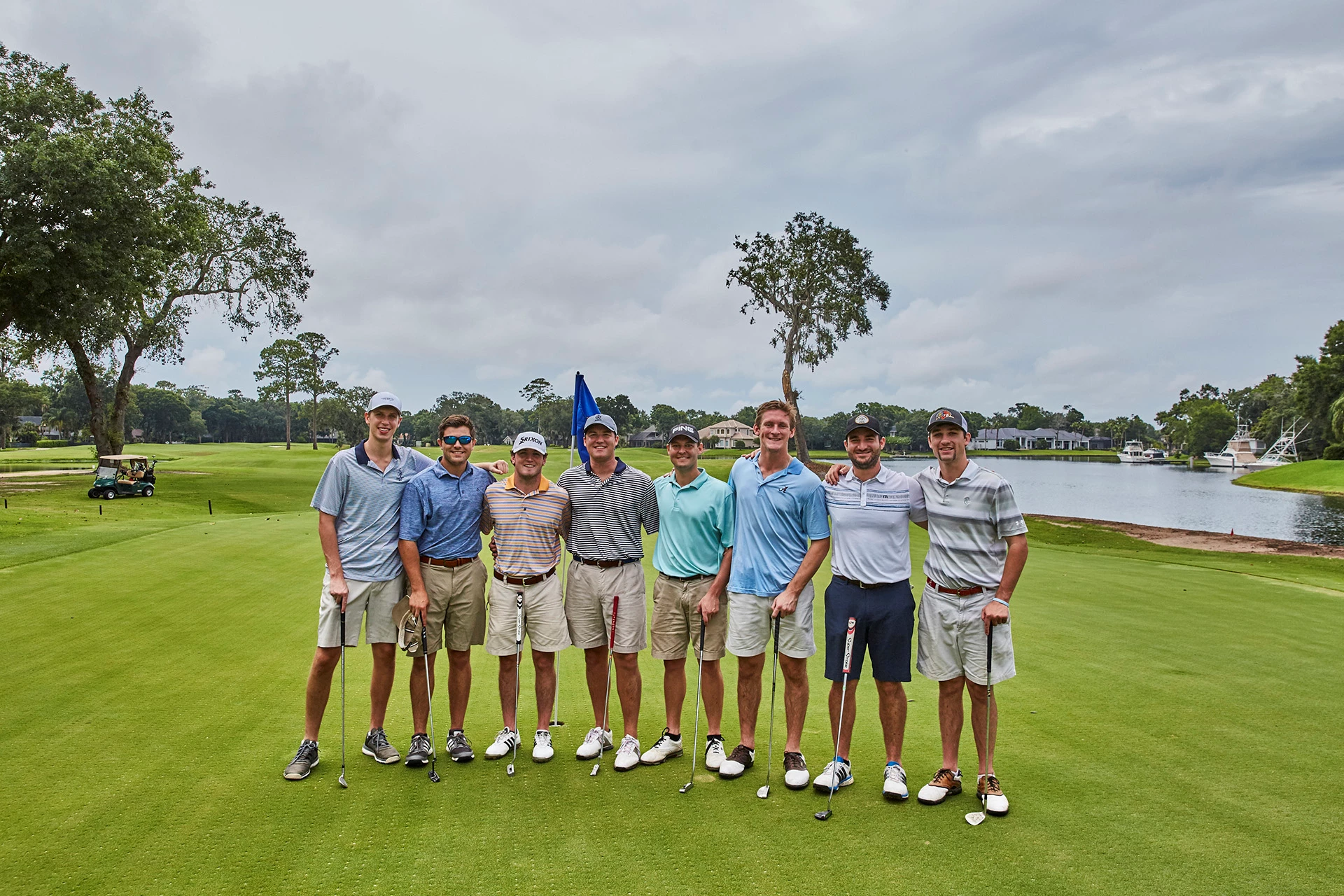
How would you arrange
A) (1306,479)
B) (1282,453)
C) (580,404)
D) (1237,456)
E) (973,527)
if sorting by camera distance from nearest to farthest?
(973,527) → (580,404) → (1306,479) → (1282,453) → (1237,456)

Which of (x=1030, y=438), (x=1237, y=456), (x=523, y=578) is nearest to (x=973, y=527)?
(x=523, y=578)

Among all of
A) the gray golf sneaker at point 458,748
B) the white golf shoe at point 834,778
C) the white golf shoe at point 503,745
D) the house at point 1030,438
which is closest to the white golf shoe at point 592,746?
the white golf shoe at point 503,745

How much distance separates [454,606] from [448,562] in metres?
0.28

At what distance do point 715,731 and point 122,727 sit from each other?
12.2 ft

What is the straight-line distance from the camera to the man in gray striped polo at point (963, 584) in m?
4.24

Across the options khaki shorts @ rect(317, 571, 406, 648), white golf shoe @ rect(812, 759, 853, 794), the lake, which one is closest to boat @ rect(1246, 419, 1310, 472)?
the lake

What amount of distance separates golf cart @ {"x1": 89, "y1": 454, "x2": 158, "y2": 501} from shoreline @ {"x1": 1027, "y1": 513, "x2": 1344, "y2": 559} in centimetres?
3191

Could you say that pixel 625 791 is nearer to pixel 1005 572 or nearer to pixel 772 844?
pixel 772 844

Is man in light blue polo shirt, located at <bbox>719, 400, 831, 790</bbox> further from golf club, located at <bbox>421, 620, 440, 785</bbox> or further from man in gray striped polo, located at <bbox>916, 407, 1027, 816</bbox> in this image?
golf club, located at <bbox>421, 620, 440, 785</bbox>

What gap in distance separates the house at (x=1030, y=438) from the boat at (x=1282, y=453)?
72127mm

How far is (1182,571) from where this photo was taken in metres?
14.0

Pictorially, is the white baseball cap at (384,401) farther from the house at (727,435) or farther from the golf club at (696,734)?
the house at (727,435)

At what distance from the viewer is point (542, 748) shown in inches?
185

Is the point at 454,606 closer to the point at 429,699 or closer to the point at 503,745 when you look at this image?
the point at 429,699
